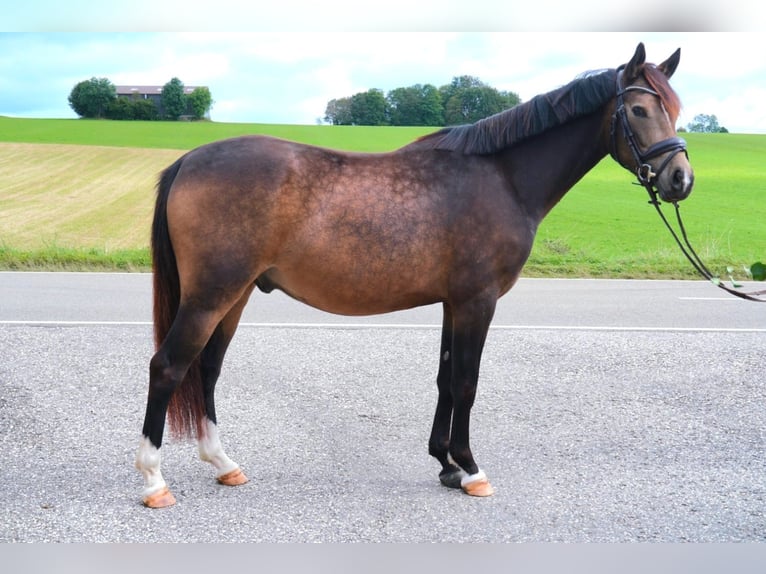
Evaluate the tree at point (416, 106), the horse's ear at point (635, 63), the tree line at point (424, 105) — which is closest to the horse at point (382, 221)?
the horse's ear at point (635, 63)

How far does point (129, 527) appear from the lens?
139 inches

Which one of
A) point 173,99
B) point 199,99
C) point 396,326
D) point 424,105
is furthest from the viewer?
point 199,99

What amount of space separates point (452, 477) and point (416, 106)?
8349 millimetres

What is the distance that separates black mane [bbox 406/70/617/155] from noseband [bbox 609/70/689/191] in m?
0.10

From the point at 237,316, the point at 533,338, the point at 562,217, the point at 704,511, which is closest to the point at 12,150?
the point at 562,217

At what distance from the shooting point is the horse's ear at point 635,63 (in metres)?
3.58

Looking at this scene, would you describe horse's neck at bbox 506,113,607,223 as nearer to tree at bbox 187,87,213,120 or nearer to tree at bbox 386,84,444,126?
tree at bbox 386,84,444,126

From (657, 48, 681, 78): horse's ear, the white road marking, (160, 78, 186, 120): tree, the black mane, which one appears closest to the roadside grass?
(160, 78, 186, 120): tree

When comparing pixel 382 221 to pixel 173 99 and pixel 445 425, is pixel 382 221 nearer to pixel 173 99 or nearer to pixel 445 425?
pixel 445 425

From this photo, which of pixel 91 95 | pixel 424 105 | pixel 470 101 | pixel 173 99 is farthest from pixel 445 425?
pixel 91 95

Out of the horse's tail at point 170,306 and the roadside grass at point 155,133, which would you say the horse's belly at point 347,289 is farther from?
the roadside grass at point 155,133

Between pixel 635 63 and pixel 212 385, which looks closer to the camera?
pixel 635 63

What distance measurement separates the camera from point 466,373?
383 cm

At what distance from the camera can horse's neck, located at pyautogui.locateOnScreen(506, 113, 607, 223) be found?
393 centimetres
